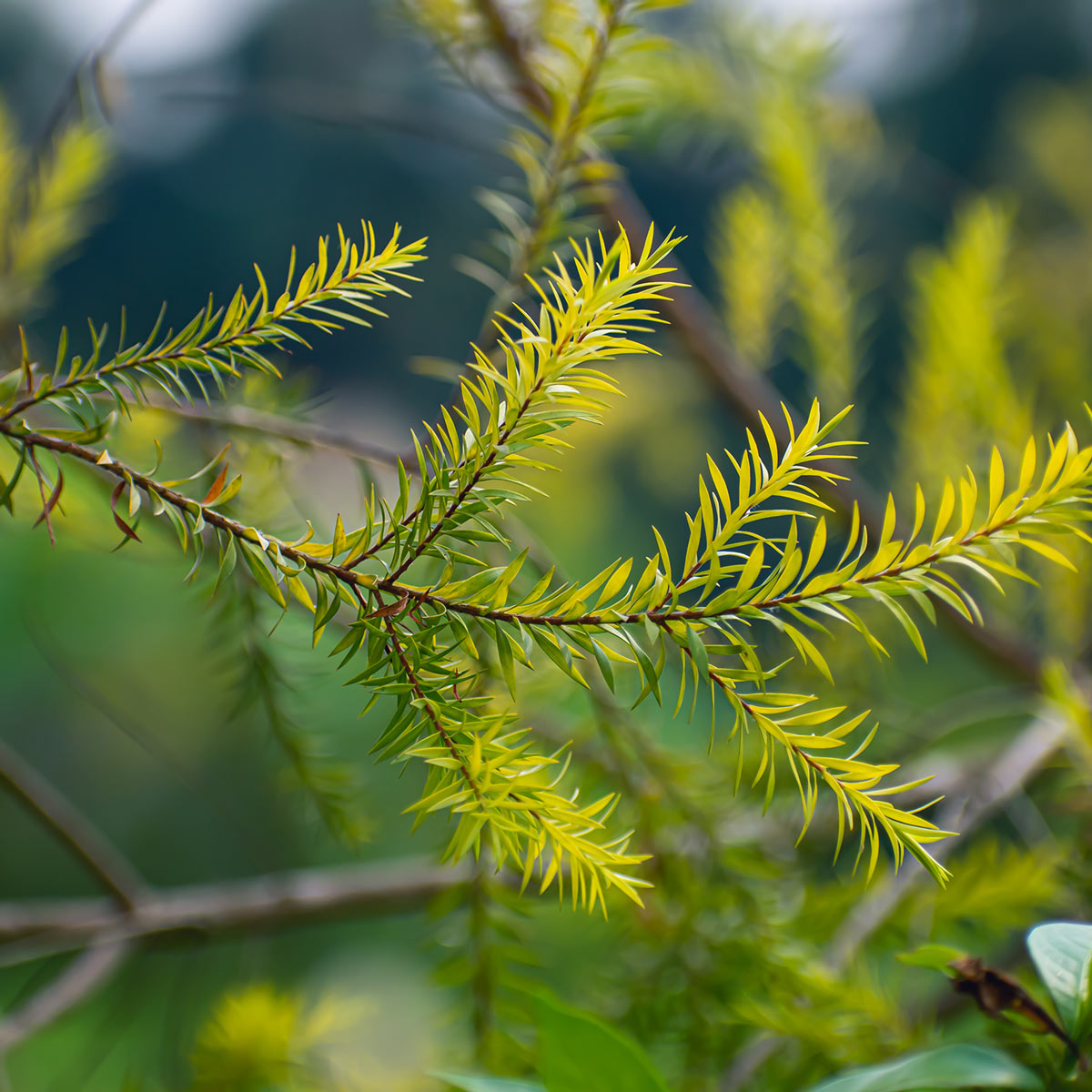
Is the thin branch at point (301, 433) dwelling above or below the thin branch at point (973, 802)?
above

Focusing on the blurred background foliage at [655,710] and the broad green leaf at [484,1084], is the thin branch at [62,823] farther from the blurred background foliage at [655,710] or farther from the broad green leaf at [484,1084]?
the broad green leaf at [484,1084]

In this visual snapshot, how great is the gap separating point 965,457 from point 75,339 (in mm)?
869

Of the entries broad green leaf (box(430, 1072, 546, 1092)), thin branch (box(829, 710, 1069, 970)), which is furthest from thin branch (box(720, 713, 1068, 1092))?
broad green leaf (box(430, 1072, 546, 1092))

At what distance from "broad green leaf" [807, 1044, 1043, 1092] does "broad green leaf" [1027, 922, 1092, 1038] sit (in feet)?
0.04

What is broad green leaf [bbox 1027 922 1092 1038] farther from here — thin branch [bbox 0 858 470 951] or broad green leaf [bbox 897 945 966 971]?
thin branch [bbox 0 858 470 951]

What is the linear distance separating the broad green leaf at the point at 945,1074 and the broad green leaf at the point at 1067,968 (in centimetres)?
1

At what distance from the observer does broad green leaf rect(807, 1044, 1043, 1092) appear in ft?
0.45

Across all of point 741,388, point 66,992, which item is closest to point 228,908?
point 66,992

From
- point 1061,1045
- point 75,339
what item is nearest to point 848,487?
point 1061,1045

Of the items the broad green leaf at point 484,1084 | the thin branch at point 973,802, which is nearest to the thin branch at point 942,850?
the thin branch at point 973,802

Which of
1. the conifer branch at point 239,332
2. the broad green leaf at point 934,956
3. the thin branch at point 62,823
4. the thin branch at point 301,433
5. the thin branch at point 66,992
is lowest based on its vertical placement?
the thin branch at point 66,992

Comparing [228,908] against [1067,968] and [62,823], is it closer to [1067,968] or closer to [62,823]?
[62,823]

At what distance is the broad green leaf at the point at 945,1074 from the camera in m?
0.14

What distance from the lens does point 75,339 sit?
860 millimetres
